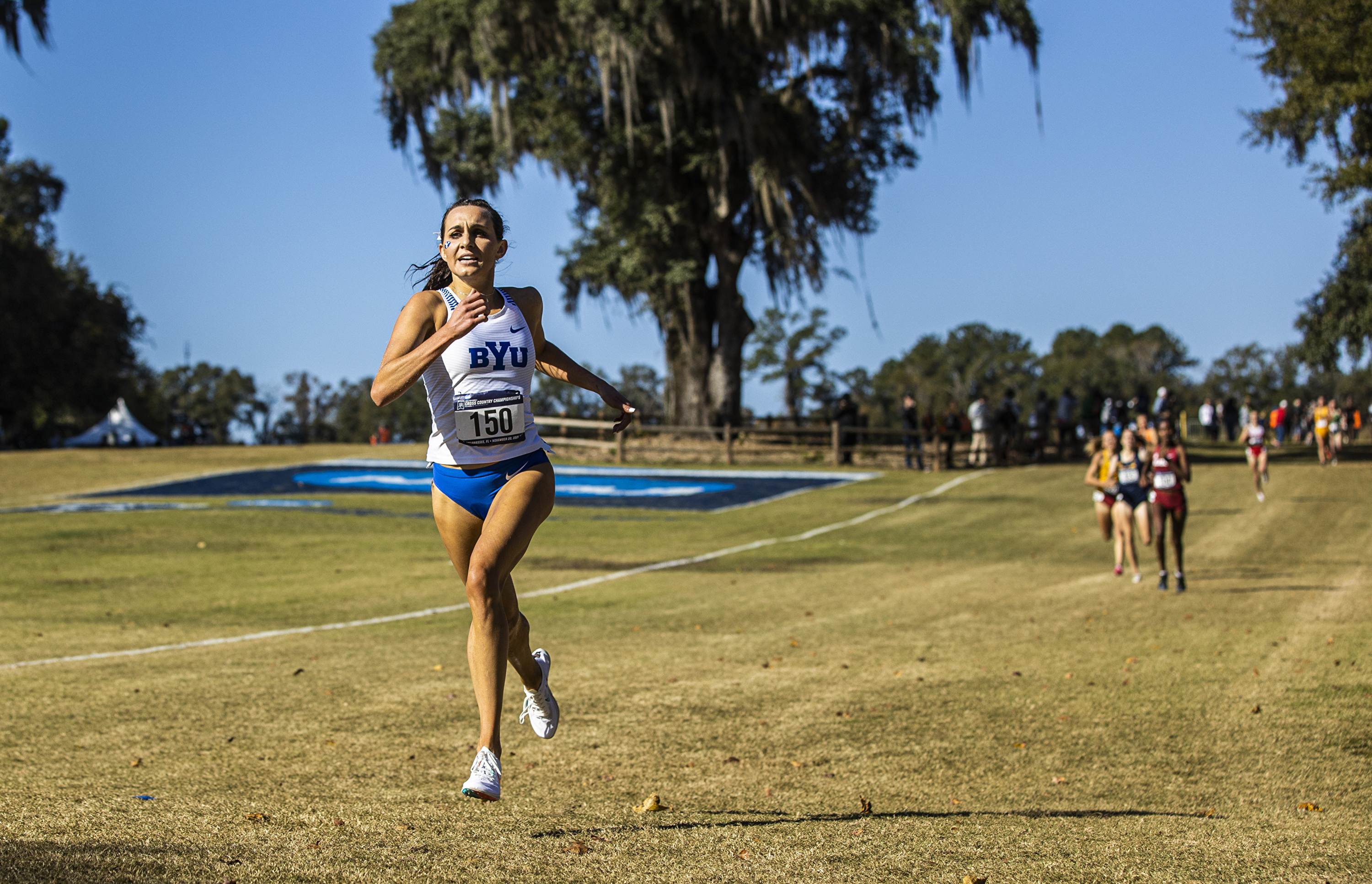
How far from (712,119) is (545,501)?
98.9 ft

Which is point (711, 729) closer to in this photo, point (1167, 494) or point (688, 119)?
point (1167, 494)

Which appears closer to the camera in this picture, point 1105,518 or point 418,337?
point 418,337

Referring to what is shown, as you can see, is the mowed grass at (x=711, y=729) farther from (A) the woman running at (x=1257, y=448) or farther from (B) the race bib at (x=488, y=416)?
(A) the woman running at (x=1257, y=448)

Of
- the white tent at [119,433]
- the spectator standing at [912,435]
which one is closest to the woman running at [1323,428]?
the spectator standing at [912,435]

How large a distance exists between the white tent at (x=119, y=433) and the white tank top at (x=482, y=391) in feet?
186

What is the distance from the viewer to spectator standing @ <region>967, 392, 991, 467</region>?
1204 inches

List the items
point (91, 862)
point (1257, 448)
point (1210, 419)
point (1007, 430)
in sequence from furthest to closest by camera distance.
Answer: point (1210, 419) < point (1007, 430) < point (1257, 448) < point (91, 862)

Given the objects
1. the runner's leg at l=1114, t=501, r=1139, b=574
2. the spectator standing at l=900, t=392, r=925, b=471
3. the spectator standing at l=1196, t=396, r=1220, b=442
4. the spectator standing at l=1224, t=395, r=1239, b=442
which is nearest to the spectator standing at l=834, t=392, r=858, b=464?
the spectator standing at l=900, t=392, r=925, b=471

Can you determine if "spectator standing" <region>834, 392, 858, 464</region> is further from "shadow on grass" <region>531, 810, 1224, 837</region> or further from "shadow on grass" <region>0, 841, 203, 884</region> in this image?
"shadow on grass" <region>0, 841, 203, 884</region>

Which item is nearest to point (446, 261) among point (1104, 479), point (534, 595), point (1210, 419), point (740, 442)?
point (534, 595)

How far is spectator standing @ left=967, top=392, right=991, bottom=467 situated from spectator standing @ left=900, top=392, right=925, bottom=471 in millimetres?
1433

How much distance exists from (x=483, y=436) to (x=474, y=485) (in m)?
0.20

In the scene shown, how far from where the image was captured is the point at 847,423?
3297 centimetres

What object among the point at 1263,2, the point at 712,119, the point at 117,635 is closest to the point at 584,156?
the point at 712,119
